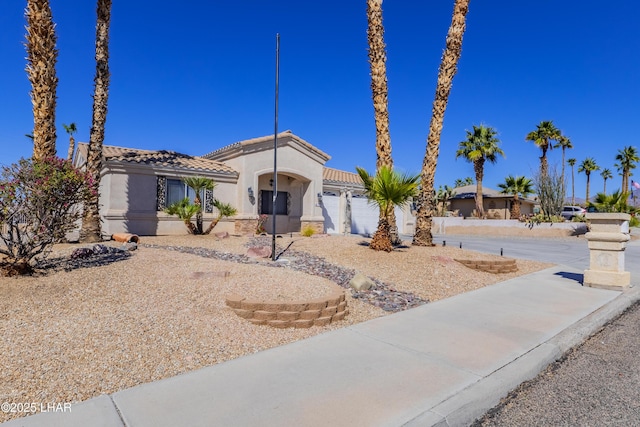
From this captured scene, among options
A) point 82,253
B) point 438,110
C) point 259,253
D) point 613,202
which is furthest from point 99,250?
point 613,202

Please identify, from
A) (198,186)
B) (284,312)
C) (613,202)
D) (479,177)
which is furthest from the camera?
(479,177)

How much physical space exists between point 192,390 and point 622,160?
6726 cm

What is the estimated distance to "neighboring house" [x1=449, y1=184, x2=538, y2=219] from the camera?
40.1 meters

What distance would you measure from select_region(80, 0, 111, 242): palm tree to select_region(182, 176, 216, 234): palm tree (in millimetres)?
3737

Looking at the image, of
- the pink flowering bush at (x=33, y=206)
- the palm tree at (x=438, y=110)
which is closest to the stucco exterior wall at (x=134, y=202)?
the pink flowering bush at (x=33, y=206)

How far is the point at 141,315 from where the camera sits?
5.01m

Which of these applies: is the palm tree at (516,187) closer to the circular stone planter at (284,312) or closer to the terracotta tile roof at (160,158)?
the terracotta tile roof at (160,158)

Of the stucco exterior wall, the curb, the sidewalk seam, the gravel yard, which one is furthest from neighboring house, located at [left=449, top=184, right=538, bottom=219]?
the sidewalk seam

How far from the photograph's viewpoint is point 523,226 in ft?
85.8

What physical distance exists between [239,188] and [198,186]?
2.59 m

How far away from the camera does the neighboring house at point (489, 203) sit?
4012 cm

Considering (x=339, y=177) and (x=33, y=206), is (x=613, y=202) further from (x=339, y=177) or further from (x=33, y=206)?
(x=33, y=206)

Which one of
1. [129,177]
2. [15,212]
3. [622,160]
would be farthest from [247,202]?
[622,160]

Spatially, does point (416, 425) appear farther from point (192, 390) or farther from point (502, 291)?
point (502, 291)
